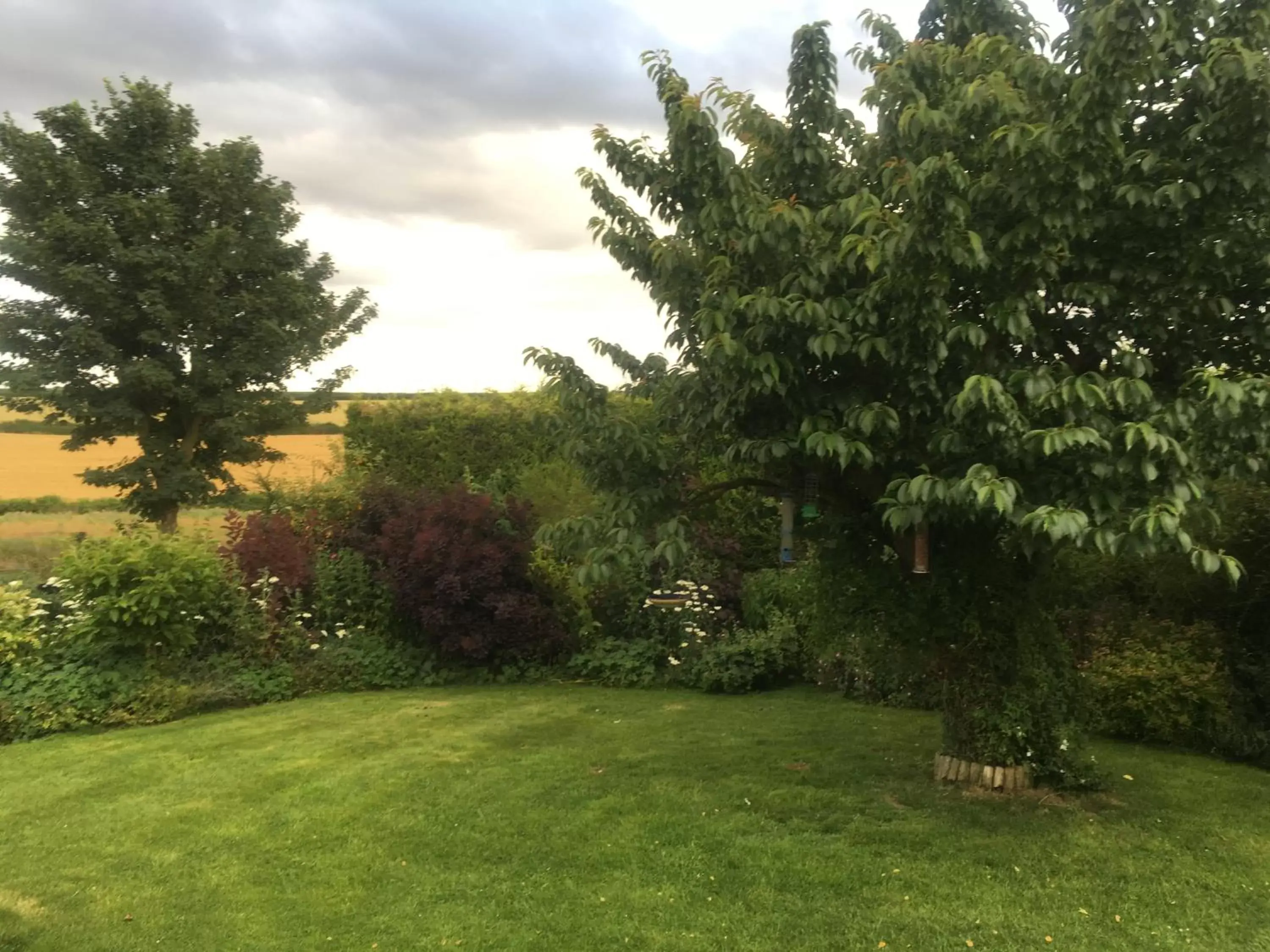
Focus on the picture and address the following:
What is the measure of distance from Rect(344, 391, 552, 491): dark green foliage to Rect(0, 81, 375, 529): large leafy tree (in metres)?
1.01

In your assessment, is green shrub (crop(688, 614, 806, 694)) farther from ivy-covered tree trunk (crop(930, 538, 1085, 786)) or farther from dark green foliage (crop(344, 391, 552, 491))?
dark green foliage (crop(344, 391, 552, 491))

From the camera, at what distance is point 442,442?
11.9 metres

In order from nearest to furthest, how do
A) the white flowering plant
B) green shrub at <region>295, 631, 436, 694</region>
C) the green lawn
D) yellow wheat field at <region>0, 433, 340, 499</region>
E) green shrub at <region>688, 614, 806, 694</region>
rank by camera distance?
1. the green lawn
2. the white flowering plant
3. green shrub at <region>688, 614, 806, 694</region>
4. green shrub at <region>295, 631, 436, 694</region>
5. yellow wheat field at <region>0, 433, 340, 499</region>

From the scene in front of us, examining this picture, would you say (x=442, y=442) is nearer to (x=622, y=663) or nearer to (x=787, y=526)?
(x=622, y=663)

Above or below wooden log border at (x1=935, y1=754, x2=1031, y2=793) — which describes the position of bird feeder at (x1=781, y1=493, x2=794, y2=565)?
above

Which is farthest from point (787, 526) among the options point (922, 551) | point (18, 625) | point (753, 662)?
point (18, 625)

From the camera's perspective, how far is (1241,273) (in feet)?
13.1

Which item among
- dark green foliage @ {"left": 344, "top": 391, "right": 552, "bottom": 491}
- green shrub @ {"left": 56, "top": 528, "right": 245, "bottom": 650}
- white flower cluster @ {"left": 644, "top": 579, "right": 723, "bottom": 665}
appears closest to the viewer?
green shrub @ {"left": 56, "top": 528, "right": 245, "bottom": 650}

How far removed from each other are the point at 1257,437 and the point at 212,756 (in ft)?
22.4

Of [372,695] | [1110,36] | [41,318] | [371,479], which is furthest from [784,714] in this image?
[41,318]

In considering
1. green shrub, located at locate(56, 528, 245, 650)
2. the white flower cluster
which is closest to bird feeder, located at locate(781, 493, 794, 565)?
the white flower cluster

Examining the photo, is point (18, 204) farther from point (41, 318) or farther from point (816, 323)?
point (816, 323)

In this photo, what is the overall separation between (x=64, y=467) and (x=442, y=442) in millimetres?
4913

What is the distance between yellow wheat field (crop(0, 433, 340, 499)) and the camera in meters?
10.8
